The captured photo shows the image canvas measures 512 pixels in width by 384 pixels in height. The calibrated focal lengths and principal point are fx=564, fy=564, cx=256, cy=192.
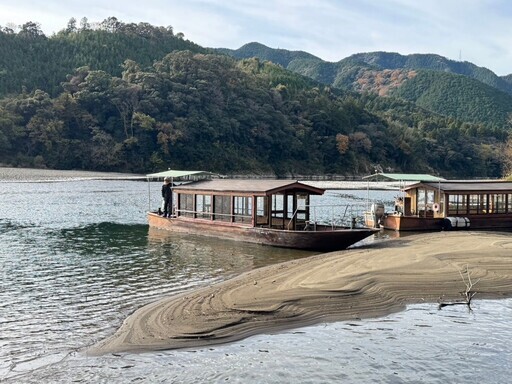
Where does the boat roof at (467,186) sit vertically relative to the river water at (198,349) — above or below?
above

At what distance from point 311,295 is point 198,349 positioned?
181 inches

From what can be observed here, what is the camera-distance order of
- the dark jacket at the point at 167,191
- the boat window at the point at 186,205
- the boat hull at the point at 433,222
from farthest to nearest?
the boat hull at the point at 433,222 < the dark jacket at the point at 167,191 < the boat window at the point at 186,205

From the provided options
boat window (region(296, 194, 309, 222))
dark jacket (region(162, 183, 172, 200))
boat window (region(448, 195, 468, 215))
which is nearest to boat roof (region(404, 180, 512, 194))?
boat window (region(448, 195, 468, 215))

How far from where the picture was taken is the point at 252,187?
2866cm

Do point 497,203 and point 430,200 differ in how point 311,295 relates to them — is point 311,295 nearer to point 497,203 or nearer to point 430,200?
point 430,200

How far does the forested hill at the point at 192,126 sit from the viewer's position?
10581 centimetres

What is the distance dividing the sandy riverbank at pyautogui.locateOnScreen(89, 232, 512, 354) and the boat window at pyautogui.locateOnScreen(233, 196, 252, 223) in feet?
25.5

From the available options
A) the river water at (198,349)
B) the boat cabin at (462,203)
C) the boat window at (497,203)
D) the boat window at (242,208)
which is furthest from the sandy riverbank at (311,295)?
the boat window at (497,203)

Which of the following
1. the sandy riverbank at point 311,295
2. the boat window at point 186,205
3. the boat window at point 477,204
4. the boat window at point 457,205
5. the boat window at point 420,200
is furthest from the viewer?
the boat window at point 420,200

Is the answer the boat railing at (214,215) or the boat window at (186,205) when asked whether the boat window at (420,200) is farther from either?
the boat window at (186,205)

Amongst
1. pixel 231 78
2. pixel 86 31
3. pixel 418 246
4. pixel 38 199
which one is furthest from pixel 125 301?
pixel 86 31

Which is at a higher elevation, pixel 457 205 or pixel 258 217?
pixel 457 205

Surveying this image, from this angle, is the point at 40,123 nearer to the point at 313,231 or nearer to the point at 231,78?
the point at 231,78

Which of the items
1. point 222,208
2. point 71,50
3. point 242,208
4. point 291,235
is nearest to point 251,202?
point 242,208
